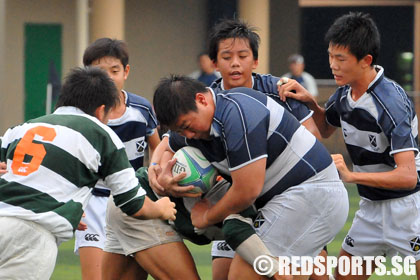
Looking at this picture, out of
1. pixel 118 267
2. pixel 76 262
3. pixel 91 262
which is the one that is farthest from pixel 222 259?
pixel 76 262

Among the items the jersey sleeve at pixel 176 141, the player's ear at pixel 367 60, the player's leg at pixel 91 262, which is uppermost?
the player's ear at pixel 367 60

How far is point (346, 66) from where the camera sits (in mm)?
5641

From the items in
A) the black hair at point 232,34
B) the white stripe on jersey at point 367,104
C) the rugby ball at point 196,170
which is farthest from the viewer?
the black hair at point 232,34

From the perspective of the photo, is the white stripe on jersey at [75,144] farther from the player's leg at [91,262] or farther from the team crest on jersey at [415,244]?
the team crest on jersey at [415,244]

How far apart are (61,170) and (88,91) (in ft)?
1.54

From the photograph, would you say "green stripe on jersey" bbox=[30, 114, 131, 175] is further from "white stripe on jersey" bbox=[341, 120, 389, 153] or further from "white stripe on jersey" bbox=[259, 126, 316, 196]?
"white stripe on jersey" bbox=[341, 120, 389, 153]

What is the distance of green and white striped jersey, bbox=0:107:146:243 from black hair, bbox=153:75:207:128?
1.14 feet

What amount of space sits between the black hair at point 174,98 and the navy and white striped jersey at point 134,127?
5.69 feet

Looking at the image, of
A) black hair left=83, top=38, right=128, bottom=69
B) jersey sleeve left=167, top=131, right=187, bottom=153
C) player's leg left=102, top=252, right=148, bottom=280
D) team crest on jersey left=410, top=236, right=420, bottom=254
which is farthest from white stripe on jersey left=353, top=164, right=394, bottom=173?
black hair left=83, top=38, right=128, bottom=69

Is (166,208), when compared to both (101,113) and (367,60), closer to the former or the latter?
(101,113)

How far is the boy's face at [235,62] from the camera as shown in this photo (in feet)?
19.2

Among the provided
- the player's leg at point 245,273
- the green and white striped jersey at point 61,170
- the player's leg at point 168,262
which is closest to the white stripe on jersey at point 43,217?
the green and white striped jersey at point 61,170

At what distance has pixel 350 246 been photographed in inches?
238

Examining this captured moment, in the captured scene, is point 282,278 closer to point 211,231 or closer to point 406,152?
point 211,231
